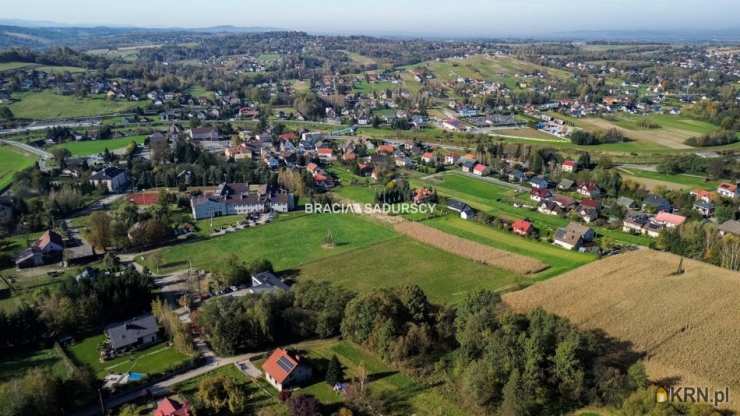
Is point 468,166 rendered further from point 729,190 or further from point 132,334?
point 132,334

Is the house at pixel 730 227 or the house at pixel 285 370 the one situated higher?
the house at pixel 730 227

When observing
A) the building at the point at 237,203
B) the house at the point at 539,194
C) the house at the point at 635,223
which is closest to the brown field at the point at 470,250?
the building at the point at 237,203

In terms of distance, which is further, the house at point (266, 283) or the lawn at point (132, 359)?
the house at point (266, 283)

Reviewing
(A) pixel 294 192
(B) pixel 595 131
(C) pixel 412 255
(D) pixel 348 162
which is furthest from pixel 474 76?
(C) pixel 412 255

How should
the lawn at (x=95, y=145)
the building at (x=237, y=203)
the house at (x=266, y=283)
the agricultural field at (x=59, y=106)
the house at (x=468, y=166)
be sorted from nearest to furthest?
1. the house at (x=266, y=283)
2. the building at (x=237, y=203)
3. the house at (x=468, y=166)
4. the lawn at (x=95, y=145)
5. the agricultural field at (x=59, y=106)

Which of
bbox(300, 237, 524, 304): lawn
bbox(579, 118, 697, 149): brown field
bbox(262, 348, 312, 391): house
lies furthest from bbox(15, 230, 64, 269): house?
bbox(579, 118, 697, 149): brown field

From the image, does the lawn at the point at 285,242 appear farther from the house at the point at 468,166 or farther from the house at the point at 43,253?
the house at the point at 468,166

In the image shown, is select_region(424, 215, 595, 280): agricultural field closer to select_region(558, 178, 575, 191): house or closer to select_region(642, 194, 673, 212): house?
select_region(642, 194, 673, 212): house

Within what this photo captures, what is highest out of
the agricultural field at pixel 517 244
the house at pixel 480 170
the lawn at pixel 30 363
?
the house at pixel 480 170

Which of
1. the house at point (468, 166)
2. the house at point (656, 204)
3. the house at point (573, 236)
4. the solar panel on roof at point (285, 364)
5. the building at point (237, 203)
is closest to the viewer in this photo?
the solar panel on roof at point (285, 364)
